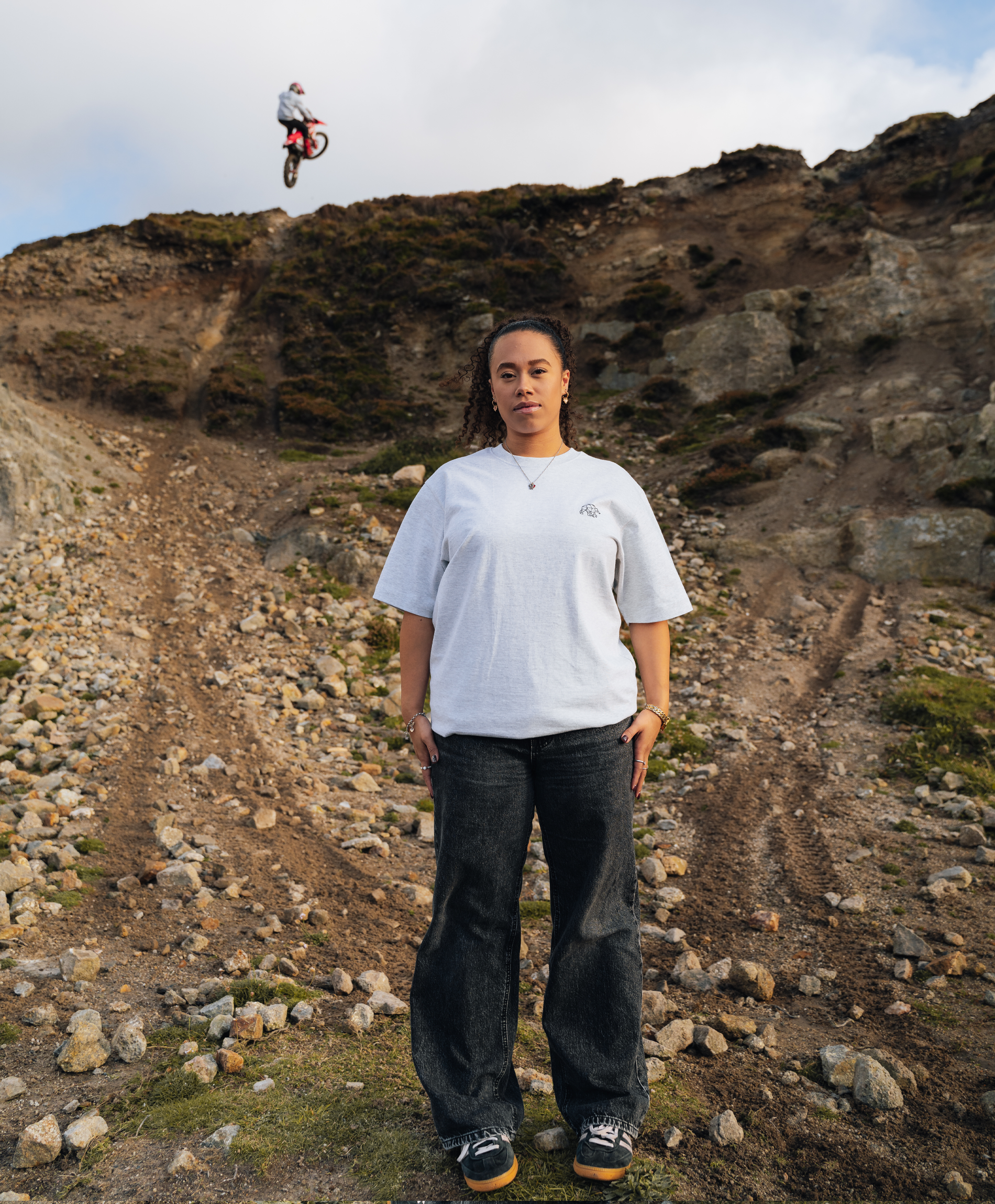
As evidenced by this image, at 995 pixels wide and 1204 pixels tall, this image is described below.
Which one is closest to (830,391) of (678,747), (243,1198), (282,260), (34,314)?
(678,747)

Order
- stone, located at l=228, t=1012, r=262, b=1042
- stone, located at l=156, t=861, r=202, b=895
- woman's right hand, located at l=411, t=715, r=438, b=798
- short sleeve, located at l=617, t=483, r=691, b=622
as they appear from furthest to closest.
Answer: stone, located at l=156, t=861, r=202, b=895 → stone, located at l=228, t=1012, r=262, b=1042 → short sleeve, located at l=617, t=483, r=691, b=622 → woman's right hand, located at l=411, t=715, r=438, b=798

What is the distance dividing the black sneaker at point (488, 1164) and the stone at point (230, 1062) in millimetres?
1280

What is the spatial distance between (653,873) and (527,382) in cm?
438

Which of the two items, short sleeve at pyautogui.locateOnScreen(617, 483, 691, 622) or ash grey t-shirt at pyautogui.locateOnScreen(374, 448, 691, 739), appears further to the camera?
short sleeve at pyautogui.locateOnScreen(617, 483, 691, 622)

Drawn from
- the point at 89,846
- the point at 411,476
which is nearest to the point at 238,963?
the point at 89,846

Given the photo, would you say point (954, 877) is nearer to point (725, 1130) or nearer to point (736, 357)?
point (725, 1130)

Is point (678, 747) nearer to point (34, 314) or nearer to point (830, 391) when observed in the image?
point (830, 391)

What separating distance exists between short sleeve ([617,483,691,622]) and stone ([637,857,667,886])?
12.2 feet

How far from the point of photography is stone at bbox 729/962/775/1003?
408 cm

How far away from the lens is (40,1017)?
Answer: 3572 millimetres

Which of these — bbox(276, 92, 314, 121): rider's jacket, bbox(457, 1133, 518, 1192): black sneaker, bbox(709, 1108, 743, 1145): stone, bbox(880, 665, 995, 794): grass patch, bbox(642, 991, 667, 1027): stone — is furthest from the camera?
bbox(276, 92, 314, 121): rider's jacket

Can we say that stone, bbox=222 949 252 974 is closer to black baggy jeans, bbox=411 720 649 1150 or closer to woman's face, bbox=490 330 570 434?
black baggy jeans, bbox=411 720 649 1150

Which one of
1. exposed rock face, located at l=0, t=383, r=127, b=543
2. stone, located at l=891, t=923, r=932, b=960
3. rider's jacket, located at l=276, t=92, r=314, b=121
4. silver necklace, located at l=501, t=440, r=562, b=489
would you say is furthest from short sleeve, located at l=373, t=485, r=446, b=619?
rider's jacket, located at l=276, t=92, r=314, b=121

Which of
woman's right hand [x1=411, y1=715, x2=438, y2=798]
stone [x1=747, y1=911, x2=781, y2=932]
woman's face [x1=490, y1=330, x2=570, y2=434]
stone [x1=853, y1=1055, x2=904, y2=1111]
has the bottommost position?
stone [x1=747, y1=911, x2=781, y2=932]
